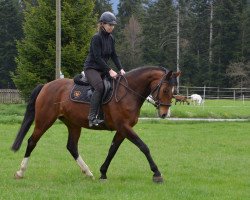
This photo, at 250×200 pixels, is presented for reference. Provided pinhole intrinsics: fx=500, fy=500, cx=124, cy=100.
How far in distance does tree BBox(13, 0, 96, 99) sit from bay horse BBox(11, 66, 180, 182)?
28424 mm

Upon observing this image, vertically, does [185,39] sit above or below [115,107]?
above

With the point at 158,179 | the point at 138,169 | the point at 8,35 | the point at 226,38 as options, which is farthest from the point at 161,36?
the point at 158,179

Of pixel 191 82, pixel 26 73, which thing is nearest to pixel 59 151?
pixel 26 73

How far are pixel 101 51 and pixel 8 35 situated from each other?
261 ft

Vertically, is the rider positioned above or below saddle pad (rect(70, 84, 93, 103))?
above

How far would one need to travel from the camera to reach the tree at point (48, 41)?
130ft

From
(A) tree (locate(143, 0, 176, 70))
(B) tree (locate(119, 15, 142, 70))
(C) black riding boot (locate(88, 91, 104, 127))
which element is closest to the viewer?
(C) black riding boot (locate(88, 91, 104, 127))

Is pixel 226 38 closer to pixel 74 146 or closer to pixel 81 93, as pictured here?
pixel 74 146

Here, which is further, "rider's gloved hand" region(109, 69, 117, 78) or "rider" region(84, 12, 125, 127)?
"rider's gloved hand" region(109, 69, 117, 78)

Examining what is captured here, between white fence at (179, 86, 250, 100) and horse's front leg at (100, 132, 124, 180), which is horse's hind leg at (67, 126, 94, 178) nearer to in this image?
horse's front leg at (100, 132, 124, 180)

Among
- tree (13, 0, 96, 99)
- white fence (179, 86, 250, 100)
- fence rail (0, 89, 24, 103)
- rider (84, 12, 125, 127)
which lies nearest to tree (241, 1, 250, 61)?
white fence (179, 86, 250, 100)

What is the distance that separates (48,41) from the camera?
40.8 m

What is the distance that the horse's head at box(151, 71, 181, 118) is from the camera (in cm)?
965

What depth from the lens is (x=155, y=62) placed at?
84.1 metres
